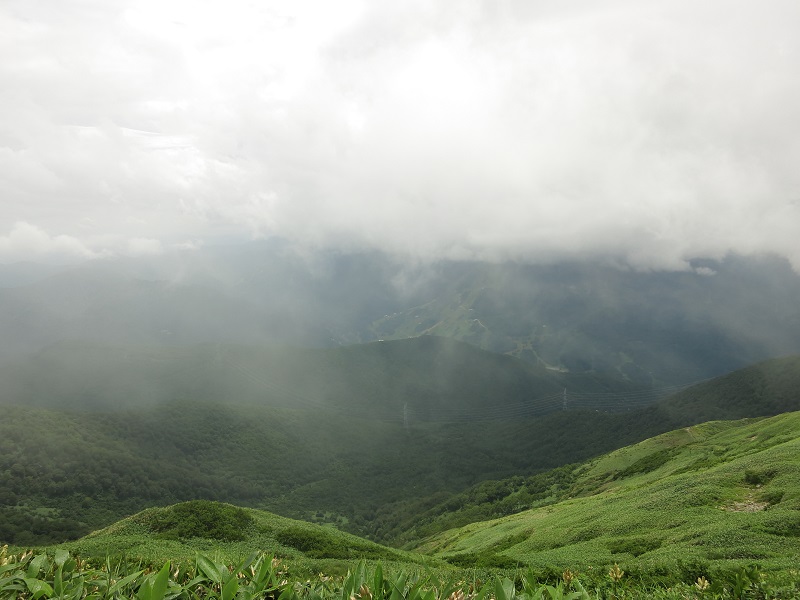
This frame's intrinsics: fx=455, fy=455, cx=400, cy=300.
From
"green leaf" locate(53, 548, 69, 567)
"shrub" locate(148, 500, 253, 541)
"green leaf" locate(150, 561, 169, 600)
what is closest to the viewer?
"green leaf" locate(150, 561, 169, 600)

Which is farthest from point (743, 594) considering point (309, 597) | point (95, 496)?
point (95, 496)

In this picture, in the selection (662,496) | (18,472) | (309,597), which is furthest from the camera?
(18,472)

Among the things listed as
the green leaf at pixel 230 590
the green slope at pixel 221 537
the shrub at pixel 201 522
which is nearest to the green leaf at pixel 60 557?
the green leaf at pixel 230 590

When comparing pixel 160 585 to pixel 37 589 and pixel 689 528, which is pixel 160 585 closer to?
pixel 37 589

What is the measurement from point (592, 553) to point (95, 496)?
21544cm

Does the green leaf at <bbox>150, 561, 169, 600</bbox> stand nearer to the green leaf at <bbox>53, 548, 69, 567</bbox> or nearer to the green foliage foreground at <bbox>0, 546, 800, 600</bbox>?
the green foliage foreground at <bbox>0, 546, 800, 600</bbox>

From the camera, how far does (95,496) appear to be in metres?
188

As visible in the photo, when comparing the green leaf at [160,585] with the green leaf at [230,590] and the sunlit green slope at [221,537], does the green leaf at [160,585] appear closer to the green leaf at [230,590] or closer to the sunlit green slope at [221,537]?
the green leaf at [230,590]

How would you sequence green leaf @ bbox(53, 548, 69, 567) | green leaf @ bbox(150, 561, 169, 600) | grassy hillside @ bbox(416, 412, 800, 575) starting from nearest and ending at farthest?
1. green leaf @ bbox(150, 561, 169, 600)
2. green leaf @ bbox(53, 548, 69, 567)
3. grassy hillside @ bbox(416, 412, 800, 575)

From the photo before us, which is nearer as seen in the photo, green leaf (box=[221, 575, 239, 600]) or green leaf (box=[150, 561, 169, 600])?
green leaf (box=[150, 561, 169, 600])

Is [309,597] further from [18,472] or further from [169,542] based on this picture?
[18,472]

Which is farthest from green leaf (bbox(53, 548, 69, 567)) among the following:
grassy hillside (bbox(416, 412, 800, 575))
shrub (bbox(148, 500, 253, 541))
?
shrub (bbox(148, 500, 253, 541))

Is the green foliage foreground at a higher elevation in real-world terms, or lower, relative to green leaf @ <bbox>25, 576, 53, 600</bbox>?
lower

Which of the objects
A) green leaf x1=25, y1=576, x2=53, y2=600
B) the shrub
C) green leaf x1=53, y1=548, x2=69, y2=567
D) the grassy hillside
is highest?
green leaf x1=53, y1=548, x2=69, y2=567
